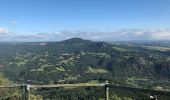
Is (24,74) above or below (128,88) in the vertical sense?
below

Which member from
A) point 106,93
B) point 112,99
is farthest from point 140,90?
point 112,99

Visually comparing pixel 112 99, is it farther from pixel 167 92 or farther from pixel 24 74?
pixel 24 74

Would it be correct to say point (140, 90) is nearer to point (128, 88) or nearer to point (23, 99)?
point (128, 88)

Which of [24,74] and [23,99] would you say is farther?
[24,74]

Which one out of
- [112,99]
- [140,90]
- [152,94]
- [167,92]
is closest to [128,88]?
[140,90]

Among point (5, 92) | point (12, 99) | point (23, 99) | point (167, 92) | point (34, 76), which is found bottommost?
point (34, 76)

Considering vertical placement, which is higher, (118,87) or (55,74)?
(118,87)

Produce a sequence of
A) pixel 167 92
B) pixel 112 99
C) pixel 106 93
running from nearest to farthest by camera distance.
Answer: pixel 167 92 < pixel 106 93 < pixel 112 99

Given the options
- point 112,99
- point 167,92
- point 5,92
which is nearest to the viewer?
point 167,92

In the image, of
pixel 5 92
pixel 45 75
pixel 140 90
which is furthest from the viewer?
pixel 45 75
